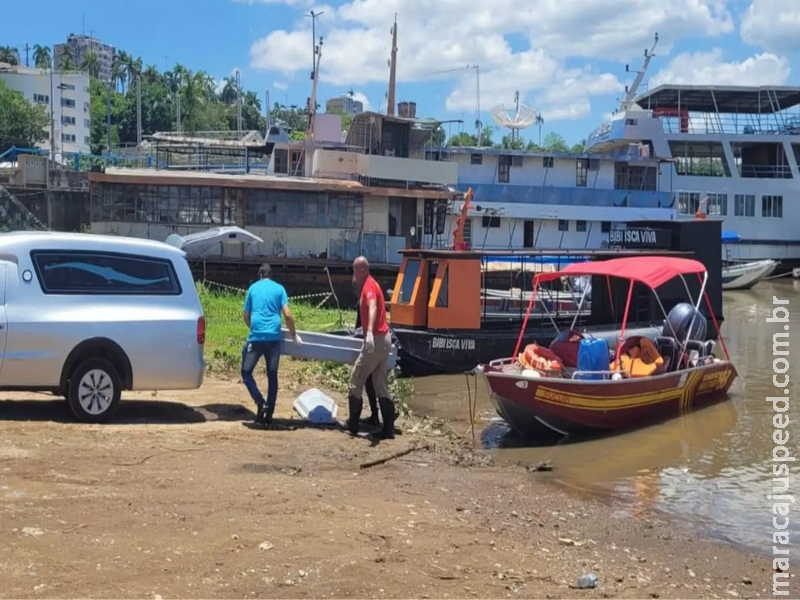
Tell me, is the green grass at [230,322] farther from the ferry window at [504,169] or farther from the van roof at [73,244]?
the ferry window at [504,169]

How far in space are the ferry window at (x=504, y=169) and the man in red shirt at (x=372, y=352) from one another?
105ft

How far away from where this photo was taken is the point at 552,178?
4147cm

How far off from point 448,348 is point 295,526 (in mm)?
11486

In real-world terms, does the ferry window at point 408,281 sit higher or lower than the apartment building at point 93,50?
lower

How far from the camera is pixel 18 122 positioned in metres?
71.5

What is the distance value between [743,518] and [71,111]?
308 feet

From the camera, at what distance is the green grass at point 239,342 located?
14516 millimetres

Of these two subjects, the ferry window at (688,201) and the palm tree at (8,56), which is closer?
the ferry window at (688,201)

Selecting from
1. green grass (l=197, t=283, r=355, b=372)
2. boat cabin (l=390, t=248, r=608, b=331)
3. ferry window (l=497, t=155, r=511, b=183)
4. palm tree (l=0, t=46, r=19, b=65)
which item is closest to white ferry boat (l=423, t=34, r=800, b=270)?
ferry window (l=497, t=155, r=511, b=183)

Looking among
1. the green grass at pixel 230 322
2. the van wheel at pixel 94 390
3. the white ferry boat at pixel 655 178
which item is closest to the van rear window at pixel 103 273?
the van wheel at pixel 94 390

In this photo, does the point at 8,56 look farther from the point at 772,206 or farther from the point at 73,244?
the point at 73,244

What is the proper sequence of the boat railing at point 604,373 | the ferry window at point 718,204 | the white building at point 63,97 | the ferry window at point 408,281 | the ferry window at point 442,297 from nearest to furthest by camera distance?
the boat railing at point 604,373 < the ferry window at point 442,297 < the ferry window at point 408,281 < the ferry window at point 718,204 < the white building at point 63,97

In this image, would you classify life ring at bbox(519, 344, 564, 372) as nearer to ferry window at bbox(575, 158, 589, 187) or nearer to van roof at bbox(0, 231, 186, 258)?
van roof at bbox(0, 231, 186, 258)

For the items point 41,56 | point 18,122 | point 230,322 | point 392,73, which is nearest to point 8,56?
point 41,56
